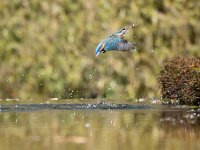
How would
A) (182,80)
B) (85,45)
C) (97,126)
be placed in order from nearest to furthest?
(97,126)
(182,80)
(85,45)

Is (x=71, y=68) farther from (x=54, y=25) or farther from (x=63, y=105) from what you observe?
(x=63, y=105)

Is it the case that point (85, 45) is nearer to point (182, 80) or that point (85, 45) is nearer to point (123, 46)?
point (123, 46)

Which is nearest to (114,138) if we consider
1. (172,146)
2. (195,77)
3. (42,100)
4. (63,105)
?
(172,146)

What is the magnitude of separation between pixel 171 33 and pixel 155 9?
626 mm

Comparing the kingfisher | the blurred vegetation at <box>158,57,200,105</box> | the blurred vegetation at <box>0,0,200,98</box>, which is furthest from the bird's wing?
the blurred vegetation at <box>0,0,200,98</box>

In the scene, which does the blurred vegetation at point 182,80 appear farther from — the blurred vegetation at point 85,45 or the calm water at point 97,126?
the blurred vegetation at point 85,45

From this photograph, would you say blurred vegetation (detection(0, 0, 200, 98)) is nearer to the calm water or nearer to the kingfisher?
the calm water

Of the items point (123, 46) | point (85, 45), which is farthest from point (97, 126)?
point (85, 45)

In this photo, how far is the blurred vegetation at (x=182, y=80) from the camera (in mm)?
14792

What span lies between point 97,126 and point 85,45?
23.5ft

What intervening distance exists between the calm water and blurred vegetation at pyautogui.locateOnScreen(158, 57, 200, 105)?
327mm

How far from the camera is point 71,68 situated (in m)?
18.3

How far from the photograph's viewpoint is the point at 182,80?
15.3 m

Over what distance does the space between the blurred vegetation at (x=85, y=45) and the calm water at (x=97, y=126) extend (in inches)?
65.8
